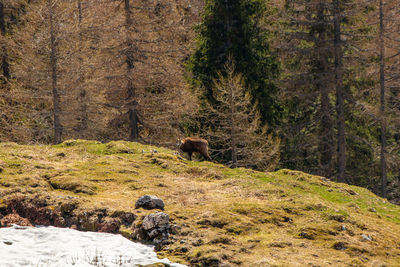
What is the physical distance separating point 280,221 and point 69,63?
18240 millimetres

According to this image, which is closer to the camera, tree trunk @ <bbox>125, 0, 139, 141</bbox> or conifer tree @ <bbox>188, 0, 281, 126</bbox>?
conifer tree @ <bbox>188, 0, 281, 126</bbox>

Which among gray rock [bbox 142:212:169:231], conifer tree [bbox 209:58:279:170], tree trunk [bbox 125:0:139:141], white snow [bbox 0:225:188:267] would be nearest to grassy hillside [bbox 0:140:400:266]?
gray rock [bbox 142:212:169:231]

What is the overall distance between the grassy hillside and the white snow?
49 centimetres

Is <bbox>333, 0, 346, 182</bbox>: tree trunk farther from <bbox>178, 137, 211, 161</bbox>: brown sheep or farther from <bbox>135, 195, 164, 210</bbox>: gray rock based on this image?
<bbox>135, 195, 164, 210</bbox>: gray rock

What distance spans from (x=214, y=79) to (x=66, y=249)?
15.7 meters

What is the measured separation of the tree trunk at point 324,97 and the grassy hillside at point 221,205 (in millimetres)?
15299

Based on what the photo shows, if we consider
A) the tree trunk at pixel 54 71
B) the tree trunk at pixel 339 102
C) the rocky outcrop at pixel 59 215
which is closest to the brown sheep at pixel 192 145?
the rocky outcrop at pixel 59 215

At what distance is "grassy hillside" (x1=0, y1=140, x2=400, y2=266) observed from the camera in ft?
24.1

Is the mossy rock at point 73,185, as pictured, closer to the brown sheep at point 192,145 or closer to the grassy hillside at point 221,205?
the grassy hillside at point 221,205

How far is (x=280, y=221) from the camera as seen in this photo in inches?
343

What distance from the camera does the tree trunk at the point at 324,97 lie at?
1097 inches

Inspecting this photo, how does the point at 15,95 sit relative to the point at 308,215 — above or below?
above

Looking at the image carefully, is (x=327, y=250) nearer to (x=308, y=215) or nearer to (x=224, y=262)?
(x=308, y=215)

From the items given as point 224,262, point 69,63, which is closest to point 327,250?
point 224,262
